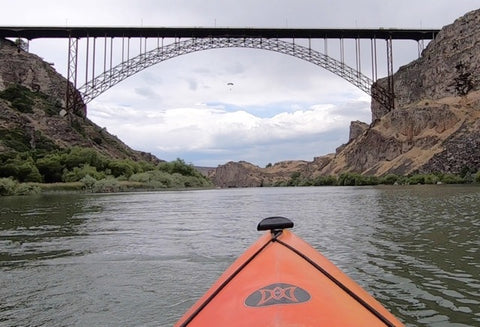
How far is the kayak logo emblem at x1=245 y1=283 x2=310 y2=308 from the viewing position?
242 cm

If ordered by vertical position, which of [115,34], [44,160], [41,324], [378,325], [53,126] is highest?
[115,34]

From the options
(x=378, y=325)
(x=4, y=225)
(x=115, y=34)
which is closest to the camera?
(x=378, y=325)

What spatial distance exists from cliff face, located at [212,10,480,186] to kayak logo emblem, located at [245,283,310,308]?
6453 cm

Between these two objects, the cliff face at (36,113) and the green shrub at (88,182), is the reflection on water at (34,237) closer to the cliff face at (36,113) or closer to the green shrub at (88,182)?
the green shrub at (88,182)

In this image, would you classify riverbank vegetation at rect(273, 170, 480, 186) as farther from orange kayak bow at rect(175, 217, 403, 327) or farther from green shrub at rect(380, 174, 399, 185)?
orange kayak bow at rect(175, 217, 403, 327)

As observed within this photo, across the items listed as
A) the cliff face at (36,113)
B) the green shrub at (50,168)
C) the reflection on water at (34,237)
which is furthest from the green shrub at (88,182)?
the reflection on water at (34,237)

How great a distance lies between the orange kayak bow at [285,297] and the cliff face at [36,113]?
56462 mm

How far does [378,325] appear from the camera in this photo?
240 cm

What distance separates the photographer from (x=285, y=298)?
8.04 ft

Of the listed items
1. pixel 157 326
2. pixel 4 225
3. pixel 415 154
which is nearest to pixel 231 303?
pixel 157 326

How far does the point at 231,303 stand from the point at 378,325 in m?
0.92

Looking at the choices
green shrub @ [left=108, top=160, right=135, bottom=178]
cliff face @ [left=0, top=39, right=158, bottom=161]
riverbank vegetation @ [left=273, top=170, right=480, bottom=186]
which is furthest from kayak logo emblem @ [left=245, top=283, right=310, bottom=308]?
green shrub @ [left=108, top=160, right=135, bottom=178]

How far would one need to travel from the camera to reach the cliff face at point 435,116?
65438 mm

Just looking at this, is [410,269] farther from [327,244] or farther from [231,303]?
[231,303]
